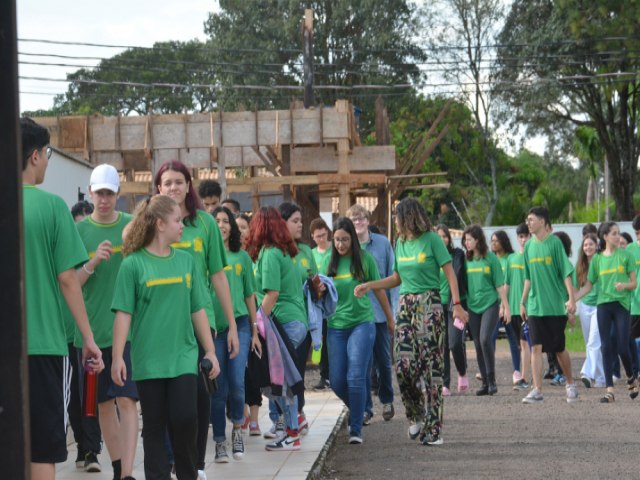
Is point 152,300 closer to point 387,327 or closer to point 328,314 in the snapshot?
point 328,314

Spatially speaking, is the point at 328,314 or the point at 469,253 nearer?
the point at 328,314

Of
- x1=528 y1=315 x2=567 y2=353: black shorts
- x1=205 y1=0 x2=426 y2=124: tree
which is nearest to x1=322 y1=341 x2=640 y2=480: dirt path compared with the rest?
x1=528 y1=315 x2=567 y2=353: black shorts

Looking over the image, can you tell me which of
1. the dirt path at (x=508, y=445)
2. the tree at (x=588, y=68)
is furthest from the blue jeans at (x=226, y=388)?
the tree at (x=588, y=68)

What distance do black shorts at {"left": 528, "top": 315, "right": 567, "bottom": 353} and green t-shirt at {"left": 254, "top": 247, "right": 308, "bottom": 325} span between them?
167 inches

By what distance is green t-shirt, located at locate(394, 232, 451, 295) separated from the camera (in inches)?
437

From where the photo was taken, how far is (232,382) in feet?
32.1

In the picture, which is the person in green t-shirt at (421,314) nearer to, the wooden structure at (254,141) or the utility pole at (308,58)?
the wooden structure at (254,141)

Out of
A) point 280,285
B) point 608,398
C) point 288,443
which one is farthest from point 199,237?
point 608,398

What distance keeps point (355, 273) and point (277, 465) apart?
8.04ft

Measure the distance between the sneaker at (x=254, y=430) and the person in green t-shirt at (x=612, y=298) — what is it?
14.6 feet

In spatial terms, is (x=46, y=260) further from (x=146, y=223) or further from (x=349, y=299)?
(x=349, y=299)

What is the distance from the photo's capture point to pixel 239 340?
10.0m

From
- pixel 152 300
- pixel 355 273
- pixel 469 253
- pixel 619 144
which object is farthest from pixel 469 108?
pixel 152 300

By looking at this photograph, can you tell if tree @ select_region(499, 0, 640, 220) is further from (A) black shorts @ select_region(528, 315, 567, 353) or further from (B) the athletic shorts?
(B) the athletic shorts
